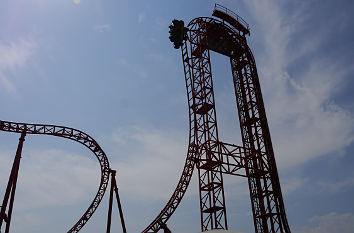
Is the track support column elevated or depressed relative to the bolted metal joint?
depressed

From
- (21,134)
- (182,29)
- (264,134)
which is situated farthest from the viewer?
(264,134)

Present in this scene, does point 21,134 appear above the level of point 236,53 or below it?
below

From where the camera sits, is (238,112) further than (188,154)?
Yes

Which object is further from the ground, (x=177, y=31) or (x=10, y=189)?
(x=177, y=31)

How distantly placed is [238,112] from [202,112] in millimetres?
5425

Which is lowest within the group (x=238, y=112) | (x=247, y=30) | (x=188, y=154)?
(x=188, y=154)

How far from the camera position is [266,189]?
95.7 ft

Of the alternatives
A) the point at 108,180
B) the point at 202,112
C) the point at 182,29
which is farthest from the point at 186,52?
the point at 108,180

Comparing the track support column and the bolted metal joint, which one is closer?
the track support column

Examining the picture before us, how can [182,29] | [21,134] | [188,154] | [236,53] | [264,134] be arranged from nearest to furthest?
[21,134] < [188,154] < [182,29] < [264,134] < [236,53]

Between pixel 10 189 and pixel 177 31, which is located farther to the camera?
pixel 177 31

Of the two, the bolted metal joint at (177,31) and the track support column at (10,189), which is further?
the bolted metal joint at (177,31)

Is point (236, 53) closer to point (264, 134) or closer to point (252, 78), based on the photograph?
point (252, 78)

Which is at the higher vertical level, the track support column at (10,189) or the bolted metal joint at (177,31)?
the bolted metal joint at (177,31)
